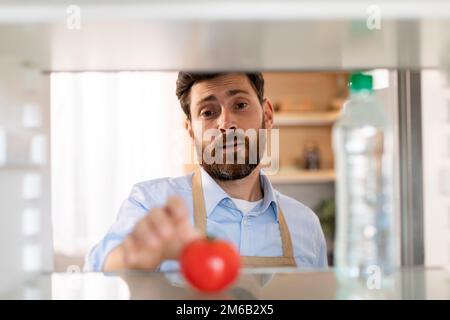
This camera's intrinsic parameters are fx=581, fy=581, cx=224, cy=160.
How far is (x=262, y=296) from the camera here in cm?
57

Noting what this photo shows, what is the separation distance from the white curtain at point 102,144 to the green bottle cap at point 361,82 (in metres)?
0.22

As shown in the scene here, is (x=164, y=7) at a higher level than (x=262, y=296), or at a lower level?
higher

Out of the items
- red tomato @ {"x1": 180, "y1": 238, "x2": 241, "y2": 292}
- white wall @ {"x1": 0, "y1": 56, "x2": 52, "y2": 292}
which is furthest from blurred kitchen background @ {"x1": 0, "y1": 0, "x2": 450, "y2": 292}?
red tomato @ {"x1": 180, "y1": 238, "x2": 241, "y2": 292}

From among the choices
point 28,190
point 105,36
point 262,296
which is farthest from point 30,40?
point 262,296

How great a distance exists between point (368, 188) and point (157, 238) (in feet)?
1.30

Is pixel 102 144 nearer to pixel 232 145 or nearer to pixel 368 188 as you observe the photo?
pixel 232 145

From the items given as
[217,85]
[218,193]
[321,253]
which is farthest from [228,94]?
[321,253]

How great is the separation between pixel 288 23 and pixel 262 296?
260 millimetres

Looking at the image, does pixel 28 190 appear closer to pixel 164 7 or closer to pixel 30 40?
pixel 30 40

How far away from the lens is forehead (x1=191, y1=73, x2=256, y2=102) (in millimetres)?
679

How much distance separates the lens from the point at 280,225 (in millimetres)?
684

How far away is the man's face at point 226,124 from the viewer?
68 cm

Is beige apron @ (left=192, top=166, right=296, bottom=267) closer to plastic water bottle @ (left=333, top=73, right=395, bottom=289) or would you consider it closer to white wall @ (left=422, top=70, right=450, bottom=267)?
plastic water bottle @ (left=333, top=73, right=395, bottom=289)

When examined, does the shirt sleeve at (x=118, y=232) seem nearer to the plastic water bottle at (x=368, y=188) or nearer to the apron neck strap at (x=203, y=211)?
the apron neck strap at (x=203, y=211)
